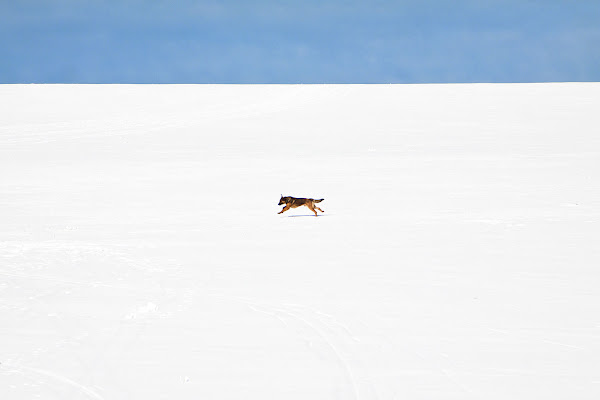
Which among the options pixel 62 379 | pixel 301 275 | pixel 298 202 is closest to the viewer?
pixel 62 379

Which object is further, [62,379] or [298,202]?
[298,202]

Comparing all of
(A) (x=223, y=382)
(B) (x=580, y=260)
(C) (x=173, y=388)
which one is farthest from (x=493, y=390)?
(B) (x=580, y=260)

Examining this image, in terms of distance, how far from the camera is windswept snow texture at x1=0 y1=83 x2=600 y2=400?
16.9ft

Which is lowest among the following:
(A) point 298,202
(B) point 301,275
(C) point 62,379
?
(C) point 62,379

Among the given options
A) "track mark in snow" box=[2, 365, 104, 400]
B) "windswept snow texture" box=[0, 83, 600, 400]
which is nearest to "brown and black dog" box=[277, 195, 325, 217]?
"windswept snow texture" box=[0, 83, 600, 400]

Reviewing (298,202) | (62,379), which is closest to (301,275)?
(62,379)

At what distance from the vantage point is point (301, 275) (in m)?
8.62

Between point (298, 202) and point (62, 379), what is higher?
A: point (298, 202)

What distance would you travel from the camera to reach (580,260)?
361 inches

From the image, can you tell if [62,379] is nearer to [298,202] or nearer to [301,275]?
[301,275]

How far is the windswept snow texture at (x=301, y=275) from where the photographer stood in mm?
5160

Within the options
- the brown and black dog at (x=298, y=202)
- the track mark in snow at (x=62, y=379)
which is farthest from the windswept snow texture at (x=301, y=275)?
the brown and black dog at (x=298, y=202)

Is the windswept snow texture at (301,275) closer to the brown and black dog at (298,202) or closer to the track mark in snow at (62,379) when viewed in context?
the track mark in snow at (62,379)

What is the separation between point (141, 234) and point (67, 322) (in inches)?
219
